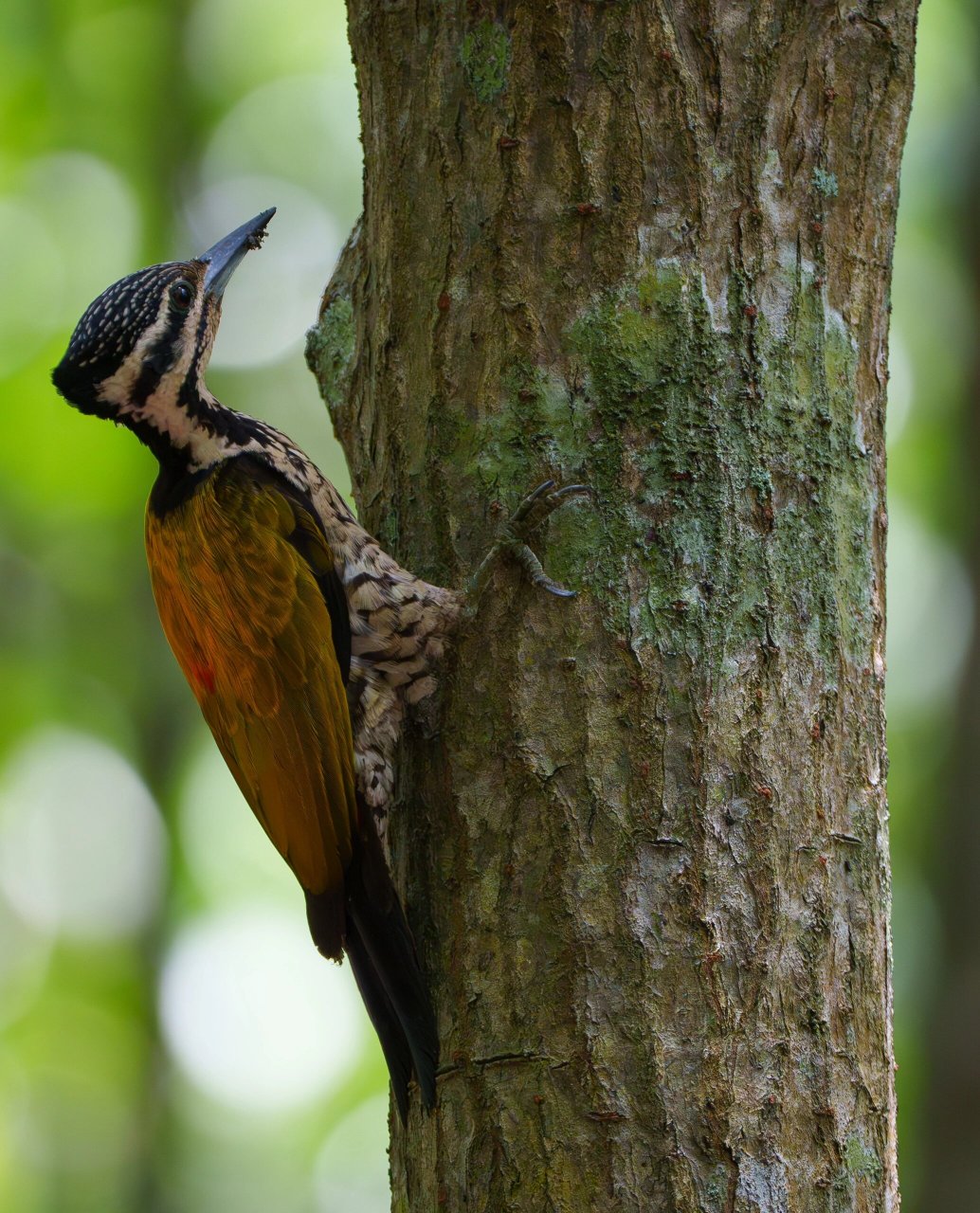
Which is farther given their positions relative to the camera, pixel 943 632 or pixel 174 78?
pixel 174 78

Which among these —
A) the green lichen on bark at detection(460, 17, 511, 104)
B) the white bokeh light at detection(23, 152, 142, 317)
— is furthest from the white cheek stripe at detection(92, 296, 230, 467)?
the white bokeh light at detection(23, 152, 142, 317)

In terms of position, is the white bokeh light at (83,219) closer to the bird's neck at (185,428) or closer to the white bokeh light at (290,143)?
the white bokeh light at (290,143)

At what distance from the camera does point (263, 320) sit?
30.1 ft

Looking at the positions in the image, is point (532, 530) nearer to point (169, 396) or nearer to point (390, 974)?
point (390, 974)

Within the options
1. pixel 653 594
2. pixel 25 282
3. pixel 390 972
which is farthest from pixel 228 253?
pixel 25 282

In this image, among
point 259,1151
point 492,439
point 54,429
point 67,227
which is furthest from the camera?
point 259,1151

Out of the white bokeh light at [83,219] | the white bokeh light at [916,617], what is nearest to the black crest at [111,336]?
the white bokeh light at [916,617]

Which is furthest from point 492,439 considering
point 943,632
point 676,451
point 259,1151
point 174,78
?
point 259,1151

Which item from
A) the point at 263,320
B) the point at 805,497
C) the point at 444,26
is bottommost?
the point at 805,497

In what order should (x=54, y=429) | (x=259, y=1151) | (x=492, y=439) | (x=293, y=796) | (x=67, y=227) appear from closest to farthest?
(x=492, y=439)
(x=293, y=796)
(x=54, y=429)
(x=67, y=227)
(x=259, y=1151)

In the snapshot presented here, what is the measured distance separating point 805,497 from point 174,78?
897cm

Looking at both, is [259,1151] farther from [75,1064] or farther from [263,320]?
[263,320]

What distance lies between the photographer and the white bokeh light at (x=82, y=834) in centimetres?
928

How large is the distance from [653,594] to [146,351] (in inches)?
56.3
